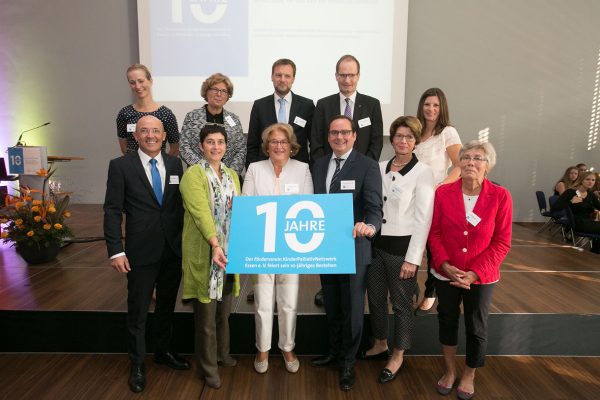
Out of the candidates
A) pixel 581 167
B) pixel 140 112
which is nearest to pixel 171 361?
pixel 140 112

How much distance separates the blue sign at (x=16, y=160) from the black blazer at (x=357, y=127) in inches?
126

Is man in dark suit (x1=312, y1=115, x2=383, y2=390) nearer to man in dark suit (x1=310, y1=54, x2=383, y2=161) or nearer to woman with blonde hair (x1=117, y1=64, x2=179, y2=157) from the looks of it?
man in dark suit (x1=310, y1=54, x2=383, y2=161)

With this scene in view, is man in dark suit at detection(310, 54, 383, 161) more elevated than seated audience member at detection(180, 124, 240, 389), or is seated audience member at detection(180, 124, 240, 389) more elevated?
man in dark suit at detection(310, 54, 383, 161)

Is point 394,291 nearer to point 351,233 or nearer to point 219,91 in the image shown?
point 351,233

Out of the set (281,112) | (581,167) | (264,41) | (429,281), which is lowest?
(429,281)

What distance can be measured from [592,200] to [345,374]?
4.67 m

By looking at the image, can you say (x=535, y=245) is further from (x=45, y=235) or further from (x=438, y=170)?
(x=45, y=235)

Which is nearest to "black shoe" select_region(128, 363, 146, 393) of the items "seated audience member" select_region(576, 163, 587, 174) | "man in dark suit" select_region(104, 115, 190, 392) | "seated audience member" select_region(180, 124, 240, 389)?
"man in dark suit" select_region(104, 115, 190, 392)

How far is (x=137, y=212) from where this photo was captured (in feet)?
6.86

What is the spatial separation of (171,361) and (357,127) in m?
2.05

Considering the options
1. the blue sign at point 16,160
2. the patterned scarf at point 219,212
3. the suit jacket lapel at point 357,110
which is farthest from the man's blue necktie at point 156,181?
the blue sign at point 16,160

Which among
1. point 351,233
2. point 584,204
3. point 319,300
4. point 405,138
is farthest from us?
point 584,204

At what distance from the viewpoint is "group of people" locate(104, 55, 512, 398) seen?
204cm

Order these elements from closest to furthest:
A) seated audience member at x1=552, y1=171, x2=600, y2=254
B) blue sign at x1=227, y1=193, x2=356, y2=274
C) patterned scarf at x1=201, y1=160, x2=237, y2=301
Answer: blue sign at x1=227, y1=193, x2=356, y2=274, patterned scarf at x1=201, y1=160, x2=237, y2=301, seated audience member at x1=552, y1=171, x2=600, y2=254
